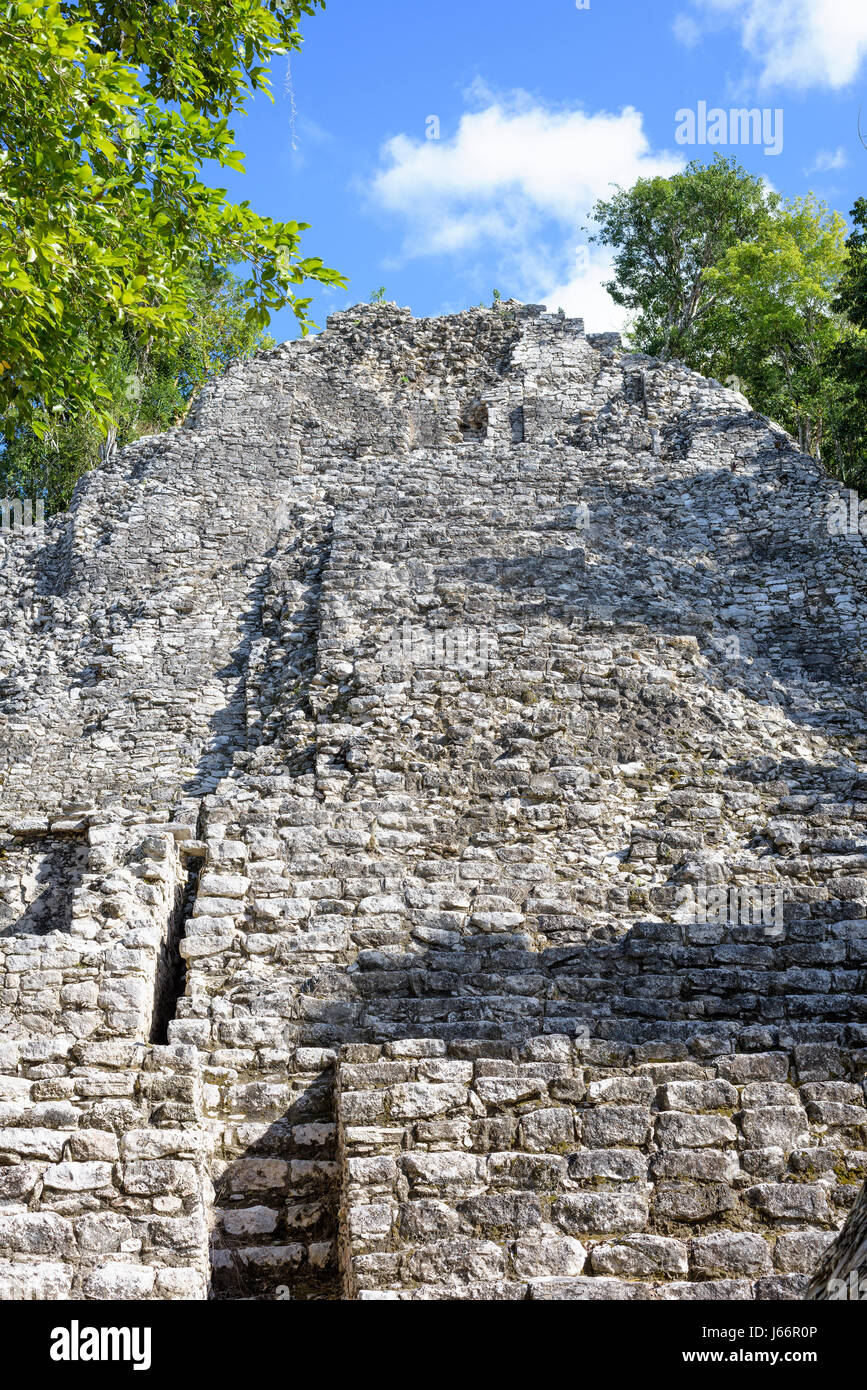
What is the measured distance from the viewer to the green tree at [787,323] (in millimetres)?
23391

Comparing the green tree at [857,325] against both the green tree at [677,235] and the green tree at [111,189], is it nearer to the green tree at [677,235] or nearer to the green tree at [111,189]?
the green tree at [677,235]

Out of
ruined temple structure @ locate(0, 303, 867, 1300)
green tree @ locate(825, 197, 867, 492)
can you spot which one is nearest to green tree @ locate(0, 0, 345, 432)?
ruined temple structure @ locate(0, 303, 867, 1300)

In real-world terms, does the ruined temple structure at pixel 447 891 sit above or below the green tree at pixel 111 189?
below

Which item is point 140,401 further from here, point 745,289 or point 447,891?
point 447,891

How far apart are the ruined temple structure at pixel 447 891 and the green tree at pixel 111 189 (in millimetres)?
3189

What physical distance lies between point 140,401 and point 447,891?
2190 centimetres

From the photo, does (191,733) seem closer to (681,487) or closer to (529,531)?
(529,531)

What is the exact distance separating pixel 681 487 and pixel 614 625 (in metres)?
5.33

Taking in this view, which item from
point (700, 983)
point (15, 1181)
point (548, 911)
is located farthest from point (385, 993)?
point (15, 1181)

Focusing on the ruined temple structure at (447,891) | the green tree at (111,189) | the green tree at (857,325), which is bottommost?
the ruined temple structure at (447,891)

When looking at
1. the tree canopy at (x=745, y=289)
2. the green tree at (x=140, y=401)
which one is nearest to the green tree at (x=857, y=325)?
the tree canopy at (x=745, y=289)

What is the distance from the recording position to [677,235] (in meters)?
26.8

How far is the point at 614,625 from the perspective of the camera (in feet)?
32.3

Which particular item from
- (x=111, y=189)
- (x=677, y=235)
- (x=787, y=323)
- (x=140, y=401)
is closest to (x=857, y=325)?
(x=787, y=323)
